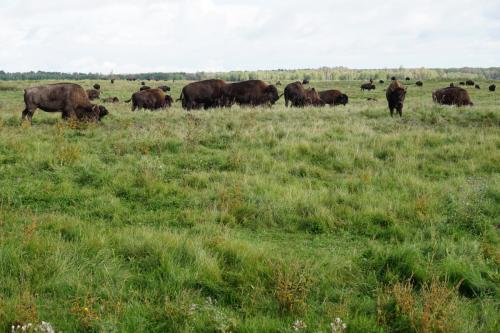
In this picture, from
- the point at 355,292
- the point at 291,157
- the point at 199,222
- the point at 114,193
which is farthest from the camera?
the point at 291,157

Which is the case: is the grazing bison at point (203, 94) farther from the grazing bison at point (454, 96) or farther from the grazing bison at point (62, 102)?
the grazing bison at point (454, 96)

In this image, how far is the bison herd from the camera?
1627 cm

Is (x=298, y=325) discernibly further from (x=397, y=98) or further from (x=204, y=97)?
(x=204, y=97)

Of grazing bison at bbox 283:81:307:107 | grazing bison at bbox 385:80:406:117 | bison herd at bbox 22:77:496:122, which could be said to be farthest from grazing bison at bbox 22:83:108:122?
grazing bison at bbox 283:81:307:107

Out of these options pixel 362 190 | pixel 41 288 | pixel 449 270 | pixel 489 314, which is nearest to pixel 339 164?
pixel 362 190

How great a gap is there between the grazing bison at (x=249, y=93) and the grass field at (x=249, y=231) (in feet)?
32.3

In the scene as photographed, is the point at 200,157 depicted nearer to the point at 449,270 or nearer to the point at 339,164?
the point at 339,164

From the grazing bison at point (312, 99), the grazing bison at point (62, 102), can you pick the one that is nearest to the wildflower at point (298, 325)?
the grazing bison at point (62, 102)

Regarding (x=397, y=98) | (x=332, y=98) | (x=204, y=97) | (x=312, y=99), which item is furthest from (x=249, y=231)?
(x=332, y=98)

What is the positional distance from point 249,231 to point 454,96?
2265 centimetres

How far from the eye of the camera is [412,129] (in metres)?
14.7

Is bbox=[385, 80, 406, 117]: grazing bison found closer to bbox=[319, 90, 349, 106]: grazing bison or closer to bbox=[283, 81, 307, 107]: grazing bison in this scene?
bbox=[283, 81, 307, 107]: grazing bison

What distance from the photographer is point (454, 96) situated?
2534 cm

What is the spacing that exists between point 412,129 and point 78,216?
454 inches
